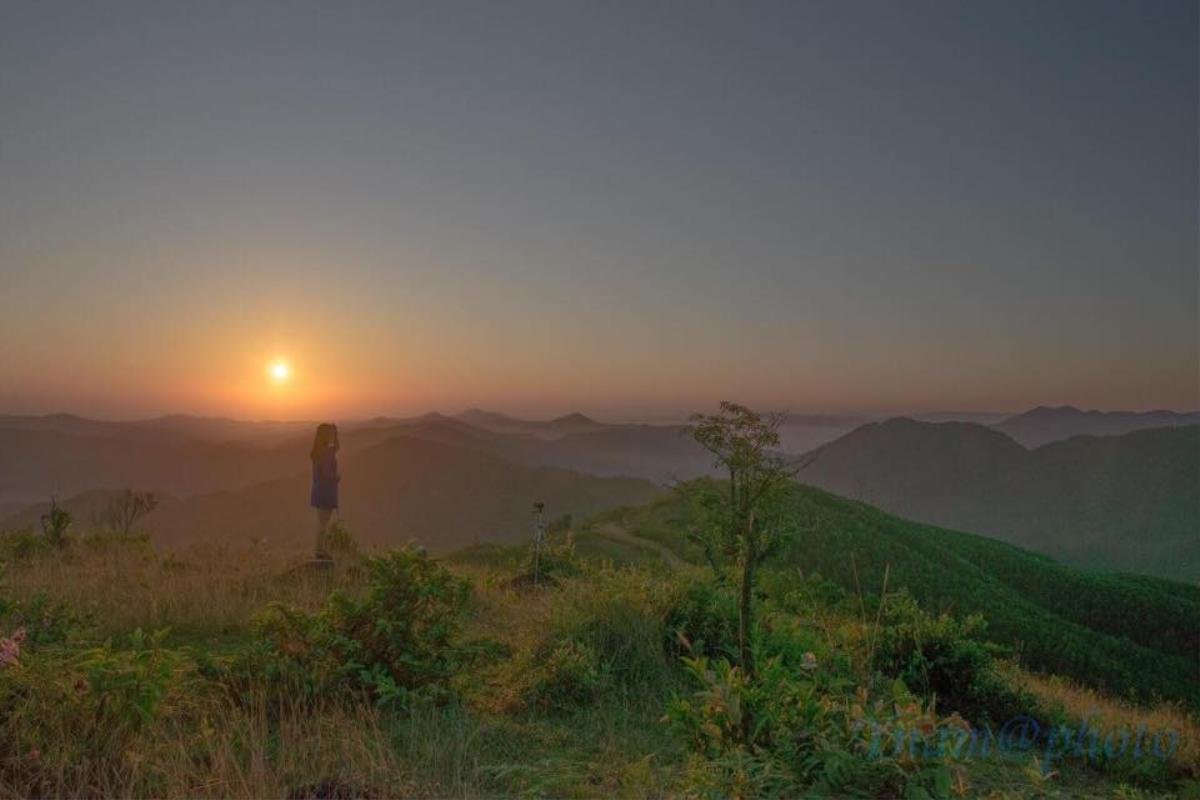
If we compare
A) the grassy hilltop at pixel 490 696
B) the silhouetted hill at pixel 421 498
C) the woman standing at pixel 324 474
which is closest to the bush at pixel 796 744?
the grassy hilltop at pixel 490 696

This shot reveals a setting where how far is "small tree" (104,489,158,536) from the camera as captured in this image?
18473 mm

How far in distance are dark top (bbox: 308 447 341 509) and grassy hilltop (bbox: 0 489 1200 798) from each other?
246cm

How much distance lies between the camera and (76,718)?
525 cm

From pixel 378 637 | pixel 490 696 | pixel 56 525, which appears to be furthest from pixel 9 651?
pixel 56 525

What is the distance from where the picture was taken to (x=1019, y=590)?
35.4m

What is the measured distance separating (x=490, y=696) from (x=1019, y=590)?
34585mm

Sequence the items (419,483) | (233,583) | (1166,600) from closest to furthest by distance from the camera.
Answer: (233,583) < (1166,600) < (419,483)

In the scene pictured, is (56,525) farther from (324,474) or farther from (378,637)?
(378,637)

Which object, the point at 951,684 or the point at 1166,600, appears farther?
the point at 1166,600

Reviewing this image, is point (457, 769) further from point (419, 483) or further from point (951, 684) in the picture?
point (419, 483)

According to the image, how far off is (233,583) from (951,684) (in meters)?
10.2

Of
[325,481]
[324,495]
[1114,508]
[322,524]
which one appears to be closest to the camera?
[322,524]

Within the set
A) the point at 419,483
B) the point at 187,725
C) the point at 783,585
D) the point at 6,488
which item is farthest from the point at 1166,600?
the point at 6,488

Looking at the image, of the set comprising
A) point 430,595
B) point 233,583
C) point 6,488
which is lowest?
point 6,488
